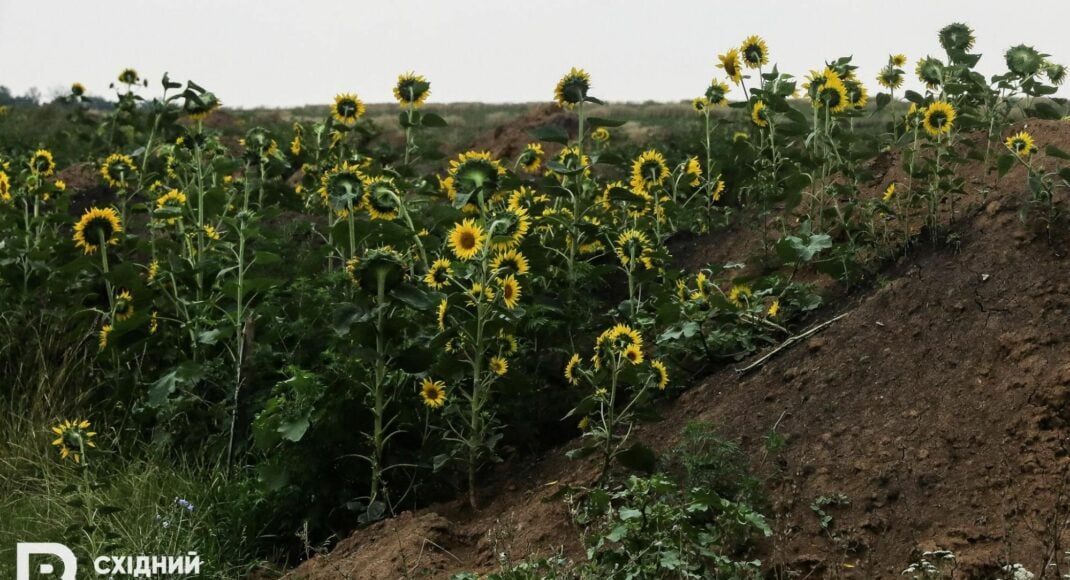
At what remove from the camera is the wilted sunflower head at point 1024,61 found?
5.34m

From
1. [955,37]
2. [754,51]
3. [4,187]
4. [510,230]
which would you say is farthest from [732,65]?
[4,187]

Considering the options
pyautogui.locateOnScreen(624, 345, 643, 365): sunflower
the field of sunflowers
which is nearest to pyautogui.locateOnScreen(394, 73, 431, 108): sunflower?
the field of sunflowers

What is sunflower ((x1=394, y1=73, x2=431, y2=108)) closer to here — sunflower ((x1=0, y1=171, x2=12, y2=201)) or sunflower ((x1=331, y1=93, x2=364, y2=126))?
sunflower ((x1=331, y1=93, x2=364, y2=126))

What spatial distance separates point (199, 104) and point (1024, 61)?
343cm

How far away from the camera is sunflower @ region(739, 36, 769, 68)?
5.74m

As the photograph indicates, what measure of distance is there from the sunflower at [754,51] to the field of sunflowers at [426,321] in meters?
0.01

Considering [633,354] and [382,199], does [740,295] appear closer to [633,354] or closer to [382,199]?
[633,354]

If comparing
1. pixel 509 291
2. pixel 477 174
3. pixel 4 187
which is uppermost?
Result: pixel 477 174

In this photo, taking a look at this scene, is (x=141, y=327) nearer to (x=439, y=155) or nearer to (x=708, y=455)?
(x=439, y=155)

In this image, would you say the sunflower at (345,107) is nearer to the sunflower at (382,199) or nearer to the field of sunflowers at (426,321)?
the field of sunflowers at (426,321)

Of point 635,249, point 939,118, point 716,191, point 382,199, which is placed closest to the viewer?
point 382,199

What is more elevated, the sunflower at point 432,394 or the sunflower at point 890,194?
the sunflower at point 890,194

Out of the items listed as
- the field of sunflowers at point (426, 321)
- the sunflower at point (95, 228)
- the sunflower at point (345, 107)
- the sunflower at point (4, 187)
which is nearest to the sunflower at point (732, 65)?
the field of sunflowers at point (426, 321)

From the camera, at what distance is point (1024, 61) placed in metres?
5.35
